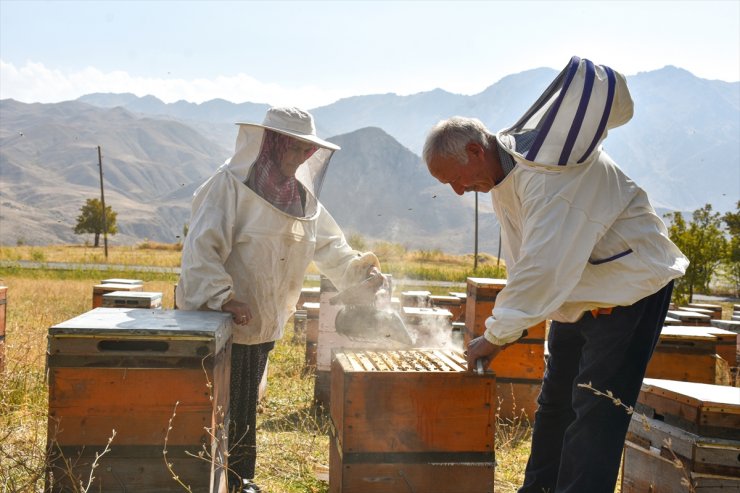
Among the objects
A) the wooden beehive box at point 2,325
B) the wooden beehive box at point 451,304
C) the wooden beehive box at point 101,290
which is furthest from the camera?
the wooden beehive box at point 451,304

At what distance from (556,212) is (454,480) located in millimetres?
1480

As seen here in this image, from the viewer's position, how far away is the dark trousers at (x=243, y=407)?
3.51 metres

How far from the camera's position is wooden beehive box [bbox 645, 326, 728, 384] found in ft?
16.6

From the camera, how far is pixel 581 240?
2.41m

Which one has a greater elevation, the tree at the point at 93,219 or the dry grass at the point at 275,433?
the tree at the point at 93,219

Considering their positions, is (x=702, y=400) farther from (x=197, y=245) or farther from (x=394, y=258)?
(x=394, y=258)

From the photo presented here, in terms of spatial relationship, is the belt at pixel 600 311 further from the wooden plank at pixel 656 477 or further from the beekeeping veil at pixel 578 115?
the wooden plank at pixel 656 477

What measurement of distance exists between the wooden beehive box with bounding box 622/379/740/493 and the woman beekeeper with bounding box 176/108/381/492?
2038 mm

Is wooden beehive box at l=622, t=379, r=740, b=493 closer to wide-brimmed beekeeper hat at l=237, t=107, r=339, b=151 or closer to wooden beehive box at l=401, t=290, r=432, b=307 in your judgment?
wide-brimmed beekeeper hat at l=237, t=107, r=339, b=151

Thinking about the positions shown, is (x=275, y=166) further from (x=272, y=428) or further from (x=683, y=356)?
(x=683, y=356)

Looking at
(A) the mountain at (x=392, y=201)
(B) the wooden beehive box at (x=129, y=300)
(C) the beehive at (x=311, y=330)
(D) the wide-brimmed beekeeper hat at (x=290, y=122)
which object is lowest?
(C) the beehive at (x=311, y=330)

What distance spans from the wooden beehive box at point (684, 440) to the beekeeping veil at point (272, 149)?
2.21 m

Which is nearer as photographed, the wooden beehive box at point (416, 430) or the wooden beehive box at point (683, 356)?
the wooden beehive box at point (416, 430)

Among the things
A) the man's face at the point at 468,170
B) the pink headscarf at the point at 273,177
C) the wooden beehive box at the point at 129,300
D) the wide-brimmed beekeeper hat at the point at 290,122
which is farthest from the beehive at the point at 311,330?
the man's face at the point at 468,170
